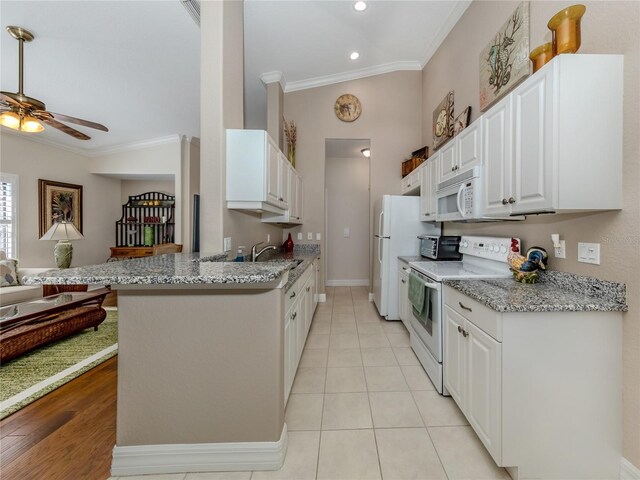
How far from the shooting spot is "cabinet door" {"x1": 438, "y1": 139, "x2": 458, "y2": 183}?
7.88 feet

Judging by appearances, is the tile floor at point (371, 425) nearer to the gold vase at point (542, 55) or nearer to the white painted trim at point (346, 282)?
the gold vase at point (542, 55)

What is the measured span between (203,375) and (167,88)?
421cm

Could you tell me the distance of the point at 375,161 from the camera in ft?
14.1

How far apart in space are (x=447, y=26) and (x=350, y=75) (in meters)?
1.49

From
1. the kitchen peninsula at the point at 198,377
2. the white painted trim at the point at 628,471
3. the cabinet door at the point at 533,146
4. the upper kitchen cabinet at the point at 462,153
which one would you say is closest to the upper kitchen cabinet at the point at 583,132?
the cabinet door at the point at 533,146

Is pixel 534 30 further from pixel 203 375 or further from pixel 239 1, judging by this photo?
pixel 203 375

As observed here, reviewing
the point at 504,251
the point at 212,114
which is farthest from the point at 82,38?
the point at 504,251

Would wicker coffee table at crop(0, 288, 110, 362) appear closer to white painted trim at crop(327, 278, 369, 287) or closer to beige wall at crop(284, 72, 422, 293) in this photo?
beige wall at crop(284, 72, 422, 293)

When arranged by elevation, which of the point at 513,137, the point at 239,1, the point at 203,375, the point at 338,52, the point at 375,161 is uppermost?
the point at 338,52

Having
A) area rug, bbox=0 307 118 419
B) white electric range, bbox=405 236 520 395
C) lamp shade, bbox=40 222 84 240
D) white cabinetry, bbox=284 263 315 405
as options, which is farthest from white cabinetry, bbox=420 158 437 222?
lamp shade, bbox=40 222 84 240

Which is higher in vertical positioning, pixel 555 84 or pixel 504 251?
pixel 555 84

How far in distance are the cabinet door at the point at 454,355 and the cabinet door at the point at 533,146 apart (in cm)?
78

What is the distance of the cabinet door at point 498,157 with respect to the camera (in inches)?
65.3

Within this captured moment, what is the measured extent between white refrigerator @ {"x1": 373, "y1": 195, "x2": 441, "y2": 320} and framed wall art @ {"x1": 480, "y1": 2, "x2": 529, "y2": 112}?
4.40 ft
